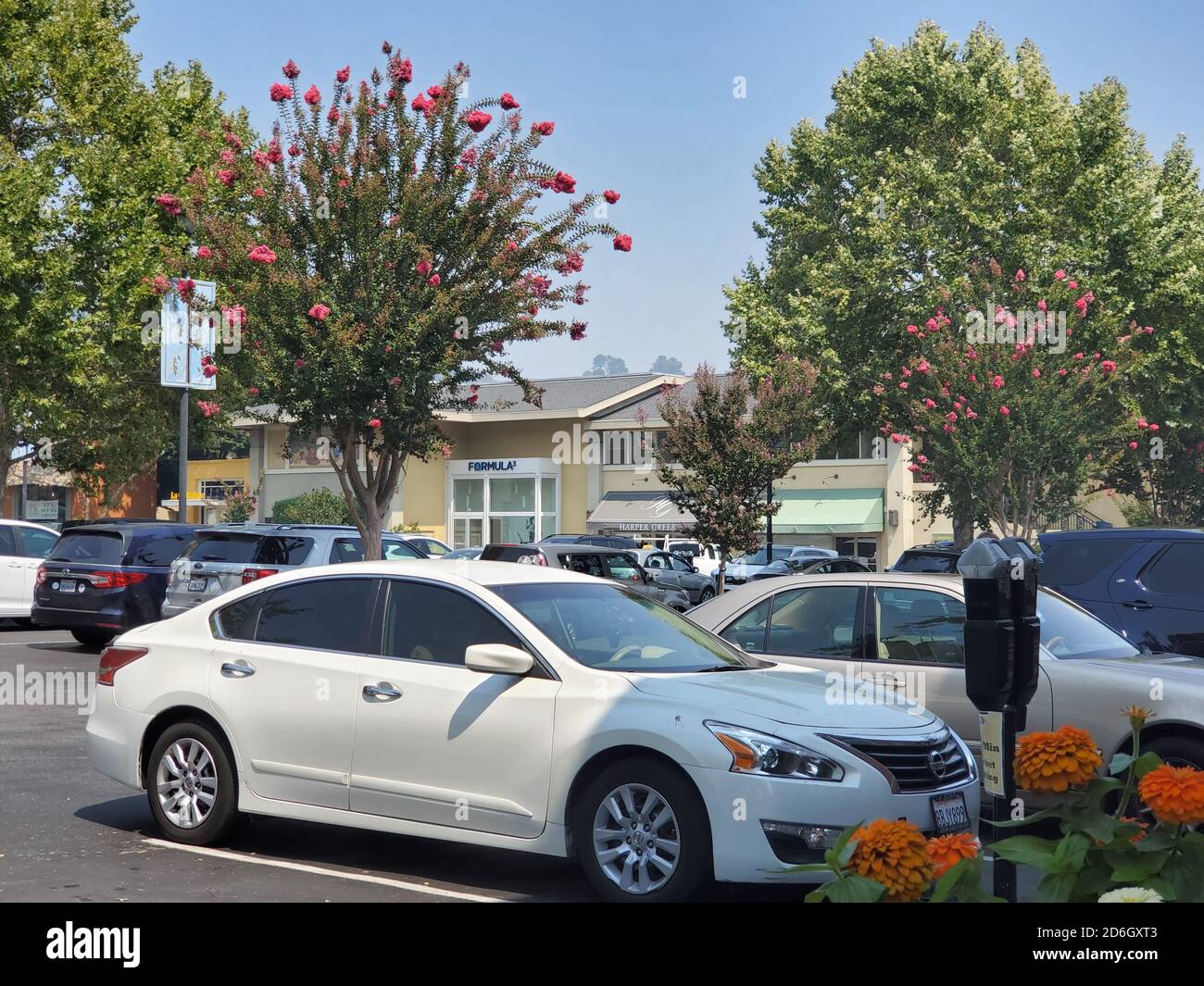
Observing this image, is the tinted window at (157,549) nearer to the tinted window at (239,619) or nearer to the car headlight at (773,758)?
the tinted window at (239,619)

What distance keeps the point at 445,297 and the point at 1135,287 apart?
63.8 feet

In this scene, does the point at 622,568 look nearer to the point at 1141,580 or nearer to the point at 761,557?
the point at 1141,580

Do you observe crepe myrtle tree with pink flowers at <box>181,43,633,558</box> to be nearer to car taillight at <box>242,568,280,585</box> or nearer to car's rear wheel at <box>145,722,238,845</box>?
car taillight at <box>242,568,280,585</box>

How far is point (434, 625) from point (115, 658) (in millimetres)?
2138

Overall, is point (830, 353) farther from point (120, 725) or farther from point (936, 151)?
point (120, 725)

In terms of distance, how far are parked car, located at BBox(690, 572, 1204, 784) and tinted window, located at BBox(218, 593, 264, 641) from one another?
9.46 feet

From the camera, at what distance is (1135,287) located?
31328 mm

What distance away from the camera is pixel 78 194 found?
30562 millimetres

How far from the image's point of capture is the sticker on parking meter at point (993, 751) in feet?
15.6

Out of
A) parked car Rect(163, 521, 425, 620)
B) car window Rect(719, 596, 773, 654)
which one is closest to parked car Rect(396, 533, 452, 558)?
parked car Rect(163, 521, 425, 620)

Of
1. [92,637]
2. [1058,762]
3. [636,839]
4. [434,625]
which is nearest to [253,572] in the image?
[92,637]

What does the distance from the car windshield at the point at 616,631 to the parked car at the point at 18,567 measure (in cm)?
1718

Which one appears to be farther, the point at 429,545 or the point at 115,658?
the point at 429,545
